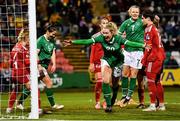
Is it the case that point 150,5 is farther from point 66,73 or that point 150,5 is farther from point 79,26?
point 66,73

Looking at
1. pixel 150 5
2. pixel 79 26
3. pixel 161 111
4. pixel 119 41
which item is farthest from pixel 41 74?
pixel 150 5

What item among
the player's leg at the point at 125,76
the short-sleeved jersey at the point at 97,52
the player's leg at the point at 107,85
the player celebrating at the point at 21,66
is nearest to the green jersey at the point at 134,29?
the player's leg at the point at 125,76

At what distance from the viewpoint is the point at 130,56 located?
567 inches

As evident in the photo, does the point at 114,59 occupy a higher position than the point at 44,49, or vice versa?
the point at 44,49

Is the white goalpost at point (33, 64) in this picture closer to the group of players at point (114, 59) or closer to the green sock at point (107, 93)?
the group of players at point (114, 59)

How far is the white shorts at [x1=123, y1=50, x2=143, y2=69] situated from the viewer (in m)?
14.3

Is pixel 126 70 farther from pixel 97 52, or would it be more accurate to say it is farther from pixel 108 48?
pixel 108 48

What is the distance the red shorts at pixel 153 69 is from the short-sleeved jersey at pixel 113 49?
2.23 ft

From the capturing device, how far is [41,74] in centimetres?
1379

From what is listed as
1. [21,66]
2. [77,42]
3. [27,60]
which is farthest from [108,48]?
[21,66]

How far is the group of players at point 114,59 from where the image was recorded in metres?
13.1

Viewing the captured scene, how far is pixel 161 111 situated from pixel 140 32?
2.29 meters

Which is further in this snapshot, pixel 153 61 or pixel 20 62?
pixel 20 62

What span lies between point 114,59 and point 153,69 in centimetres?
99
